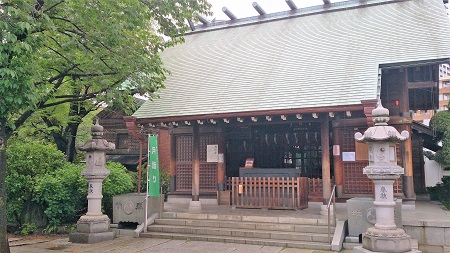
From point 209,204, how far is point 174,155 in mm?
2539

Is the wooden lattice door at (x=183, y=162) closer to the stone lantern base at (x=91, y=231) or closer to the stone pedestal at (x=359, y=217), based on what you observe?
the stone lantern base at (x=91, y=231)

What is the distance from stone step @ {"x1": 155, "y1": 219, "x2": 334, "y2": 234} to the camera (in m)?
9.54

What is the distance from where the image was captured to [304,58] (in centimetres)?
1367

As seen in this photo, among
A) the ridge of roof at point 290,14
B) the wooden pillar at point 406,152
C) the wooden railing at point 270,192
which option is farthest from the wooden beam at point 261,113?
the ridge of roof at point 290,14

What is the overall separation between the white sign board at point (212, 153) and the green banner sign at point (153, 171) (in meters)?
4.15

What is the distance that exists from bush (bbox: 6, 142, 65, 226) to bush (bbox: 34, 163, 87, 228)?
13.0 inches

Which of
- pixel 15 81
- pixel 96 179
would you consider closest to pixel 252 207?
pixel 96 179

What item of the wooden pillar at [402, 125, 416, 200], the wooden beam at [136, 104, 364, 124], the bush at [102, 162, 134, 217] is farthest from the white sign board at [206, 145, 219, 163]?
the wooden pillar at [402, 125, 416, 200]

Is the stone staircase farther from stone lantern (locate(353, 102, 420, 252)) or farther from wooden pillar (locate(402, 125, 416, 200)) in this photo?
wooden pillar (locate(402, 125, 416, 200))

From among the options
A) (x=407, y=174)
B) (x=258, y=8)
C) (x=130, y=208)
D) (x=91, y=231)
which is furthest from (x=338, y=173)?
(x=258, y=8)

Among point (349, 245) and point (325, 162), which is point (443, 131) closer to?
point (325, 162)

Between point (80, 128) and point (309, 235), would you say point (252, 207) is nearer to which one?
point (309, 235)

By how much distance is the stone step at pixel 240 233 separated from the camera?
9.16 meters

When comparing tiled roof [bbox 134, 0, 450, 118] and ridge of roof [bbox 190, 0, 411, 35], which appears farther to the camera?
ridge of roof [bbox 190, 0, 411, 35]
